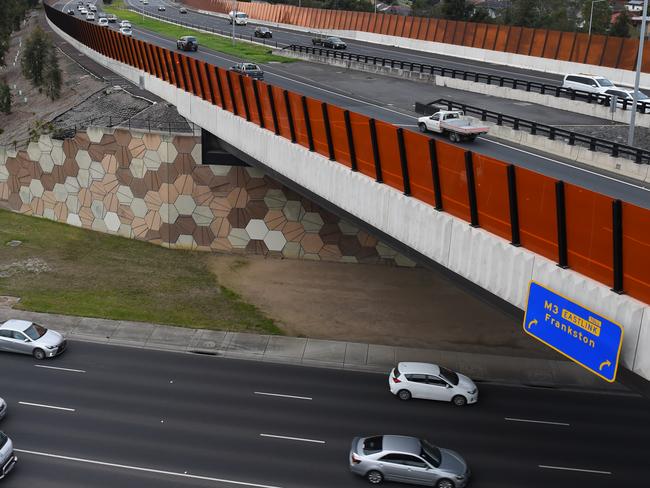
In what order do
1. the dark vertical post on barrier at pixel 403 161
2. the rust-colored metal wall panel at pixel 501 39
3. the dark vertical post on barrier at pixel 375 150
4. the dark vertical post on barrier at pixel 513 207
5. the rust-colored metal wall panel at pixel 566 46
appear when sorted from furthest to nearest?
the rust-colored metal wall panel at pixel 501 39 < the rust-colored metal wall panel at pixel 566 46 < the dark vertical post on barrier at pixel 375 150 < the dark vertical post on barrier at pixel 403 161 < the dark vertical post on barrier at pixel 513 207

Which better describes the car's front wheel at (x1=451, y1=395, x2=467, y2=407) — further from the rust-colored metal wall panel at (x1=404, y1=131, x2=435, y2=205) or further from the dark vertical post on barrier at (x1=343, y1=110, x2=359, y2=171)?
the rust-colored metal wall panel at (x1=404, y1=131, x2=435, y2=205)

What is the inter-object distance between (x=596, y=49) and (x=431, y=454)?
1679 inches

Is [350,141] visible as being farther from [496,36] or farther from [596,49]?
[496,36]

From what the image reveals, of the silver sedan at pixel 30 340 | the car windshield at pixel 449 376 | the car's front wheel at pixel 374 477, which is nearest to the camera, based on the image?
the car's front wheel at pixel 374 477

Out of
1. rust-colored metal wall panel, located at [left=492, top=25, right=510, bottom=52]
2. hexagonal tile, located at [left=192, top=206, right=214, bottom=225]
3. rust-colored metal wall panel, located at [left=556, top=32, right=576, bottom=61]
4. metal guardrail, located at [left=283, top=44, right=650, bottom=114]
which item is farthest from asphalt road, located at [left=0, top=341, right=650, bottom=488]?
rust-colored metal wall panel, located at [left=492, top=25, right=510, bottom=52]

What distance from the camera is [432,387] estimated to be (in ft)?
84.8

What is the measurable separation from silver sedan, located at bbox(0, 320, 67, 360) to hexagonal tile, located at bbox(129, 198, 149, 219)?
13.9 m

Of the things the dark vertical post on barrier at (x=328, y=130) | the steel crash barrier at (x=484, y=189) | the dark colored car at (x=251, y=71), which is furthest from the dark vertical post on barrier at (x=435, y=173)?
the dark colored car at (x=251, y=71)

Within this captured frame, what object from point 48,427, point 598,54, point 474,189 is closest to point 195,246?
point 48,427

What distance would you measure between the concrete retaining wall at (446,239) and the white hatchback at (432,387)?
7.10 m

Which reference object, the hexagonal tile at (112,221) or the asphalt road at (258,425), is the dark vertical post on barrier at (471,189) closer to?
the asphalt road at (258,425)

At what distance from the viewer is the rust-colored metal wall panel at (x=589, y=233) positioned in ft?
44.9

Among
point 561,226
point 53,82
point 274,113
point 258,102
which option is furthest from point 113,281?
point 53,82

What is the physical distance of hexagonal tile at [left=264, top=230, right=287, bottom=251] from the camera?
131ft
